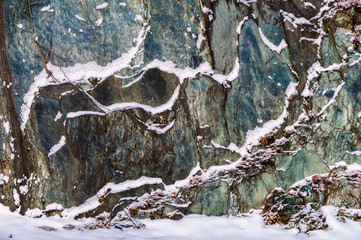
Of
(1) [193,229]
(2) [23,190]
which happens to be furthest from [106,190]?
(1) [193,229]

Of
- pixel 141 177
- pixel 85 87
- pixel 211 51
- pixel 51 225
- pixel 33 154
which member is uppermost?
A: pixel 211 51

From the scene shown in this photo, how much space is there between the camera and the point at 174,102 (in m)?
3.37

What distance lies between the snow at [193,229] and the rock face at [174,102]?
115 millimetres

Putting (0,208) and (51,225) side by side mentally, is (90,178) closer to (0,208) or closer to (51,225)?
(51,225)

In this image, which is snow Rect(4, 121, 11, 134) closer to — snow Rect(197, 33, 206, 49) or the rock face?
the rock face

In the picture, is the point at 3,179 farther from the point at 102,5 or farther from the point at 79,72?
the point at 102,5

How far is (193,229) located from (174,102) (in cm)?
129

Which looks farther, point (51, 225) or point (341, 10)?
point (341, 10)

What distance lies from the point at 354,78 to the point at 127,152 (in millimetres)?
2523

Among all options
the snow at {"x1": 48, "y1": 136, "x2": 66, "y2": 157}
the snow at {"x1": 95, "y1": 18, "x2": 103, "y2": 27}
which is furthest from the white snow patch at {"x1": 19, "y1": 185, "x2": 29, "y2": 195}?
the snow at {"x1": 95, "y1": 18, "x2": 103, "y2": 27}

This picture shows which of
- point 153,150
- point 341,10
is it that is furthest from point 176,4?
point 341,10

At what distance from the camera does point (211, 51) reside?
343cm

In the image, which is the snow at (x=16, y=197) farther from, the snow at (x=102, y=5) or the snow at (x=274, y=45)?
the snow at (x=274, y=45)

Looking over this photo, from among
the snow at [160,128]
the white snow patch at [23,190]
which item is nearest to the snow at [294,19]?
the snow at [160,128]
